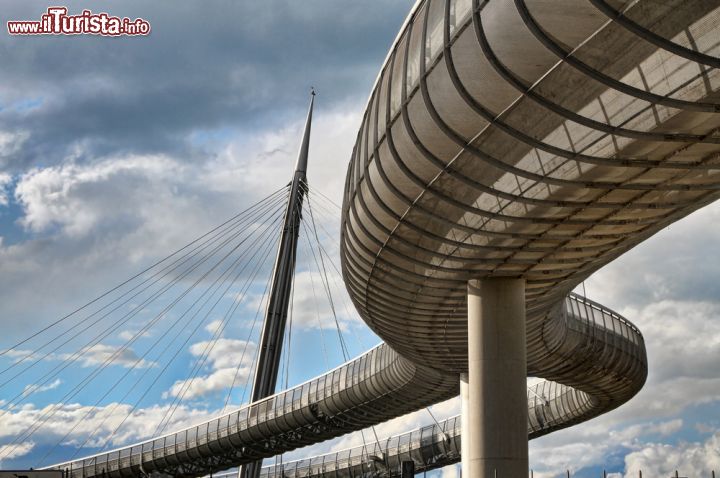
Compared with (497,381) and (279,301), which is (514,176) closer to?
(497,381)

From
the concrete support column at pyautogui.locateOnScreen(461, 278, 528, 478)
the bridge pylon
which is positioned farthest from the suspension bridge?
the bridge pylon

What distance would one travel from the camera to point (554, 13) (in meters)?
13.4

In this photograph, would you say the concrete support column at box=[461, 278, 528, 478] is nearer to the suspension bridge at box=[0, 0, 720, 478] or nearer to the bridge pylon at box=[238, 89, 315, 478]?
the suspension bridge at box=[0, 0, 720, 478]

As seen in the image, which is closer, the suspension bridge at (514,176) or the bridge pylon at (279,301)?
the suspension bridge at (514,176)

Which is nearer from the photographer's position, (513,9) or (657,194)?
(513,9)

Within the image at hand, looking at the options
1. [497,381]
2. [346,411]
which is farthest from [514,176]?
[346,411]

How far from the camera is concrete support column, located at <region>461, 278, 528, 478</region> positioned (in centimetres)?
2448

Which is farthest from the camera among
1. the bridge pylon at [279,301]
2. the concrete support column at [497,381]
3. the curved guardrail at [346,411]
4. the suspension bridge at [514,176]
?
the bridge pylon at [279,301]

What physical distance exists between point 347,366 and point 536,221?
27166mm

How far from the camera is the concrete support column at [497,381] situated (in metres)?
24.5

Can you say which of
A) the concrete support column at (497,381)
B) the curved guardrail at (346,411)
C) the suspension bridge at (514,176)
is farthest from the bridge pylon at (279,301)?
the concrete support column at (497,381)

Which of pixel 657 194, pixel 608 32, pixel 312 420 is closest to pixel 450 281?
pixel 657 194

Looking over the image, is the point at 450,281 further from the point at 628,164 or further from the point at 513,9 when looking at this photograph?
the point at 513,9

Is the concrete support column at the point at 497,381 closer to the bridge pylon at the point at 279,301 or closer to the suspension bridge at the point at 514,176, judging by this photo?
the suspension bridge at the point at 514,176
